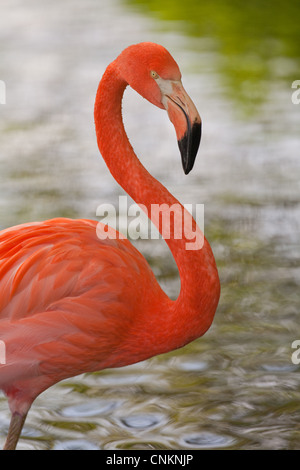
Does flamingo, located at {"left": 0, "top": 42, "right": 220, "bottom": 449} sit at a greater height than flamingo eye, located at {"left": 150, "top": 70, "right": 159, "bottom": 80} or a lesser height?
lesser

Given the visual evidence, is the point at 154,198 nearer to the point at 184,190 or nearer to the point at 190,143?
the point at 190,143

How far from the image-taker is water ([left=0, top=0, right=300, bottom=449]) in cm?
339

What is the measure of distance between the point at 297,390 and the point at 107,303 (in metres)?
1.15

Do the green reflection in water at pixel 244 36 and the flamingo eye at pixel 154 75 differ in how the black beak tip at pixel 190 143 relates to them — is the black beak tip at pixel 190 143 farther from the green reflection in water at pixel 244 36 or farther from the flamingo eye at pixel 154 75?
the green reflection in water at pixel 244 36

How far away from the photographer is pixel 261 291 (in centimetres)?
436

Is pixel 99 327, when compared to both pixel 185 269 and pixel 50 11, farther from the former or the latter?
pixel 50 11

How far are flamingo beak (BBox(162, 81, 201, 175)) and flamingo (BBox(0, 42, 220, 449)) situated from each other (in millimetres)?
25

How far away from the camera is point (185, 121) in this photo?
2.62m

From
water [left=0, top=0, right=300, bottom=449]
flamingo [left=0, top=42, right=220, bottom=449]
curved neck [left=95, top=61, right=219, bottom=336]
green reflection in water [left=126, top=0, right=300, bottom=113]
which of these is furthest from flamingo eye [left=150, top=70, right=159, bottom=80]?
green reflection in water [left=126, top=0, right=300, bottom=113]

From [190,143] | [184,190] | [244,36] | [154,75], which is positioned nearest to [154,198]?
[190,143]

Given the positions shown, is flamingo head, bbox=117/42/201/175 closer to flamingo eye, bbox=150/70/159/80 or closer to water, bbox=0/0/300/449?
flamingo eye, bbox=150/70/159/80

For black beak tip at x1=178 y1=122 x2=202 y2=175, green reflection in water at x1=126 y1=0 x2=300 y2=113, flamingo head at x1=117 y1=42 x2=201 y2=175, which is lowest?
black beak tip at x1=178 y1=122 x2=202 y2=175

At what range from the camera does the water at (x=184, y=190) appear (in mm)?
3395
